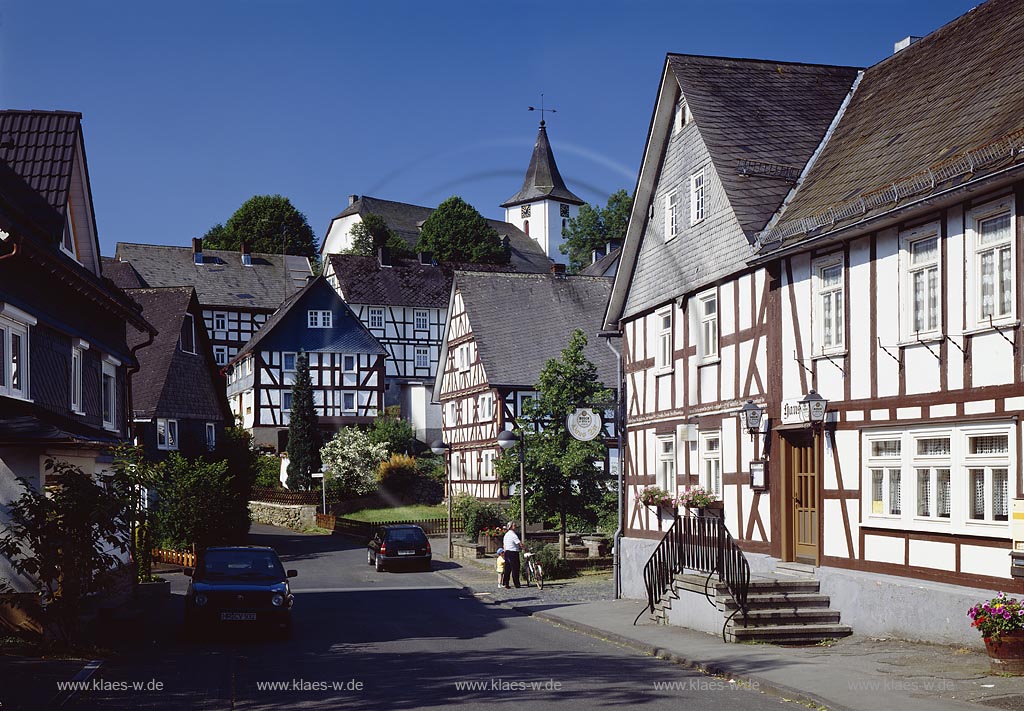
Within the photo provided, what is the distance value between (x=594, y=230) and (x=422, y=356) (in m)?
26.3

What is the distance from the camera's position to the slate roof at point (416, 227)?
125 m

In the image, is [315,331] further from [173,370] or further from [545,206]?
[545,206]

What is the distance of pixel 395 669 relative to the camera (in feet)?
50.5

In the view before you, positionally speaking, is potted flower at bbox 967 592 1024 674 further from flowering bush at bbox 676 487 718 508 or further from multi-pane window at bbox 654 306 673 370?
multi-pane window at bbox 654 306 673 370

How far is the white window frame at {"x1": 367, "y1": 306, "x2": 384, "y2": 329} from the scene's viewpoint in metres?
84.1

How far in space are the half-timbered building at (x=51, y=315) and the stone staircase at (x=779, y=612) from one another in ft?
32.5

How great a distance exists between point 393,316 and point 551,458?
44596mm

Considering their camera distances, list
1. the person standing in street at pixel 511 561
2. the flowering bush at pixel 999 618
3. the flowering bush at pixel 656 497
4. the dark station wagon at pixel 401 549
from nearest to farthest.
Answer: the flowering bush at pixel 999 618
the flowering bush at pixel 656 497
the person standing in street at pixel 511 561
the dark station wagon at pixel 401 549

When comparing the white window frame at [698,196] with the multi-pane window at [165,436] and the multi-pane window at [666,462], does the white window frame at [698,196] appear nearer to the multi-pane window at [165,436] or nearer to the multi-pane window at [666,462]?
the multi-pane window at [666,462]

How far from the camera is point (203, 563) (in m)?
21.1

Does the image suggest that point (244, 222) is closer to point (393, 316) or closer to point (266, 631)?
point (393, 316)

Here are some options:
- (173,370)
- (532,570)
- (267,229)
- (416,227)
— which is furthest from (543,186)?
Result: (532,570)

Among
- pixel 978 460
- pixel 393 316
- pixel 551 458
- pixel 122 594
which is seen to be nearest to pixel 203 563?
pixel 122 594

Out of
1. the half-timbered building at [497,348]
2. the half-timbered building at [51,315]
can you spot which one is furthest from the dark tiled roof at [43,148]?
the half-timbered building at [497,348]
